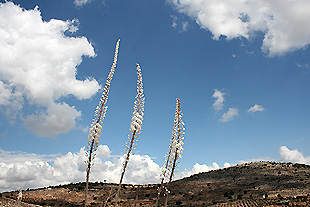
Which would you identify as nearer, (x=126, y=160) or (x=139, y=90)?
(x=126, y=160)

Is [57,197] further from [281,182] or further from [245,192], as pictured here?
[281,182]

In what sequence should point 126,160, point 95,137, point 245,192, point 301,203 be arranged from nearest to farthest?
point 126,160, point 95,137, point 301,203, point 245,192

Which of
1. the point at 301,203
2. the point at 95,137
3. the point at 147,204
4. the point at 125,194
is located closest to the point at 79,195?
the point at 125,194

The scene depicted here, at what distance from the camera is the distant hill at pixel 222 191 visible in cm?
4560

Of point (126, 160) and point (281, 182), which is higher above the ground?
point (281, 182)

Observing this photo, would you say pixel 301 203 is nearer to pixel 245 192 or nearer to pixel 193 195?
pixel 245 192

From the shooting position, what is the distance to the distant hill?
45.6 meters

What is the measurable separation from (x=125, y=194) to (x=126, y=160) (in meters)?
55.8

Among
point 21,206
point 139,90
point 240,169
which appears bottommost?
point 21,206

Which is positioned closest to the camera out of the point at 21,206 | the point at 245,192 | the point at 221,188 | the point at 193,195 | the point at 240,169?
the point at 21,206

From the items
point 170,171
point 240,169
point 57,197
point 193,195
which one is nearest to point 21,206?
point 57,197

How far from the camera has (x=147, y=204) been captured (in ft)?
152

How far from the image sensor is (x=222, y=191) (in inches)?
2147

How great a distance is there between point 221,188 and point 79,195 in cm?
3287
